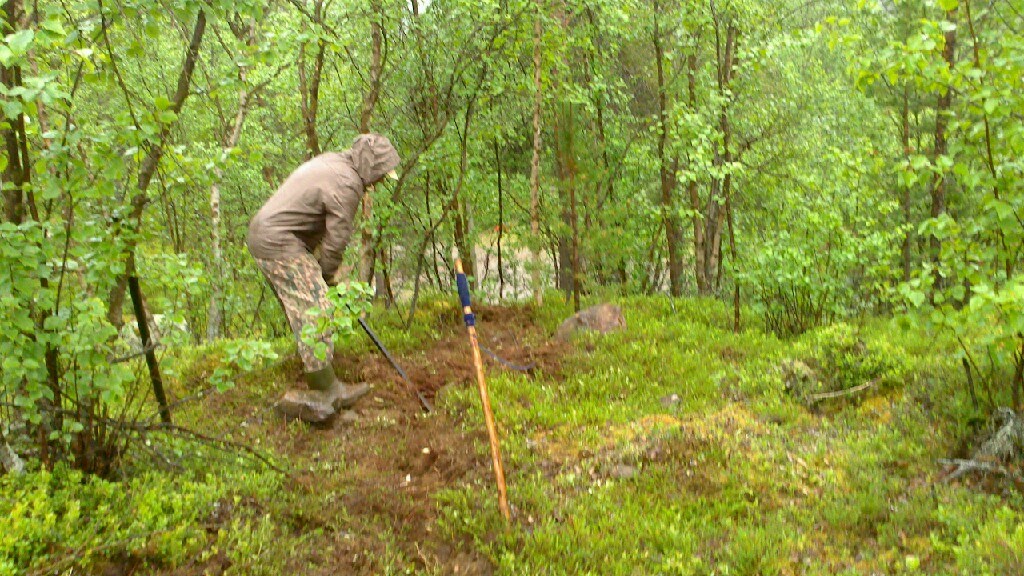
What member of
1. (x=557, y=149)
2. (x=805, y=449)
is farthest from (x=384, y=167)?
(x=805, y=449)

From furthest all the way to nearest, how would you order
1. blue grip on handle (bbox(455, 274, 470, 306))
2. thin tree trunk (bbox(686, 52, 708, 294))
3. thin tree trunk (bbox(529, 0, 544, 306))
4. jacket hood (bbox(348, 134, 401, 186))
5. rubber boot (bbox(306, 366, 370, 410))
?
thin tree trunk (bbox(686, 52, 708, 294)) < thin tree trunk (bbox(529, 0, 544, 306)) < jacket hood (bbox(348, 134, 401, 186)) < rubber boot (bbox(306, 366, 370, 410)) < blue grip on handle (bbox(455, 274, 470, 306))

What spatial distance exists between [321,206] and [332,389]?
6.11ft

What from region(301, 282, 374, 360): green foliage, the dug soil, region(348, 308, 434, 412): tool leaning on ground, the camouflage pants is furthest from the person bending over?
region(301, 282, 374, 360): green foliage

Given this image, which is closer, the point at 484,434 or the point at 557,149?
the point at 484,434

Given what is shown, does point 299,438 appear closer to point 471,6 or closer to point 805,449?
point 805,449

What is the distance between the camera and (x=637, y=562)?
4391 millimetres

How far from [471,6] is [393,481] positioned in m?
6.07

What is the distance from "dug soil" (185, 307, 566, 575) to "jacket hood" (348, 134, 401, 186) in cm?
223

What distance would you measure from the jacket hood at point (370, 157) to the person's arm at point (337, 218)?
0.59 ft

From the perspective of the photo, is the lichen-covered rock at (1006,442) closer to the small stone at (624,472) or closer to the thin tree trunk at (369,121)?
the small stone at (624,472)

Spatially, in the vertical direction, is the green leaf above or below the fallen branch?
above

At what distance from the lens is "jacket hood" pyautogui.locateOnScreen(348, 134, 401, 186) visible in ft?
22.6

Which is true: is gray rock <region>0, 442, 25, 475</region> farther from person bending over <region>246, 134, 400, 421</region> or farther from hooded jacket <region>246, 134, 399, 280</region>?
hooded jacket <region>246, 134, 399, 280</region>

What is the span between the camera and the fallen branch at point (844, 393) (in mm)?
6264
